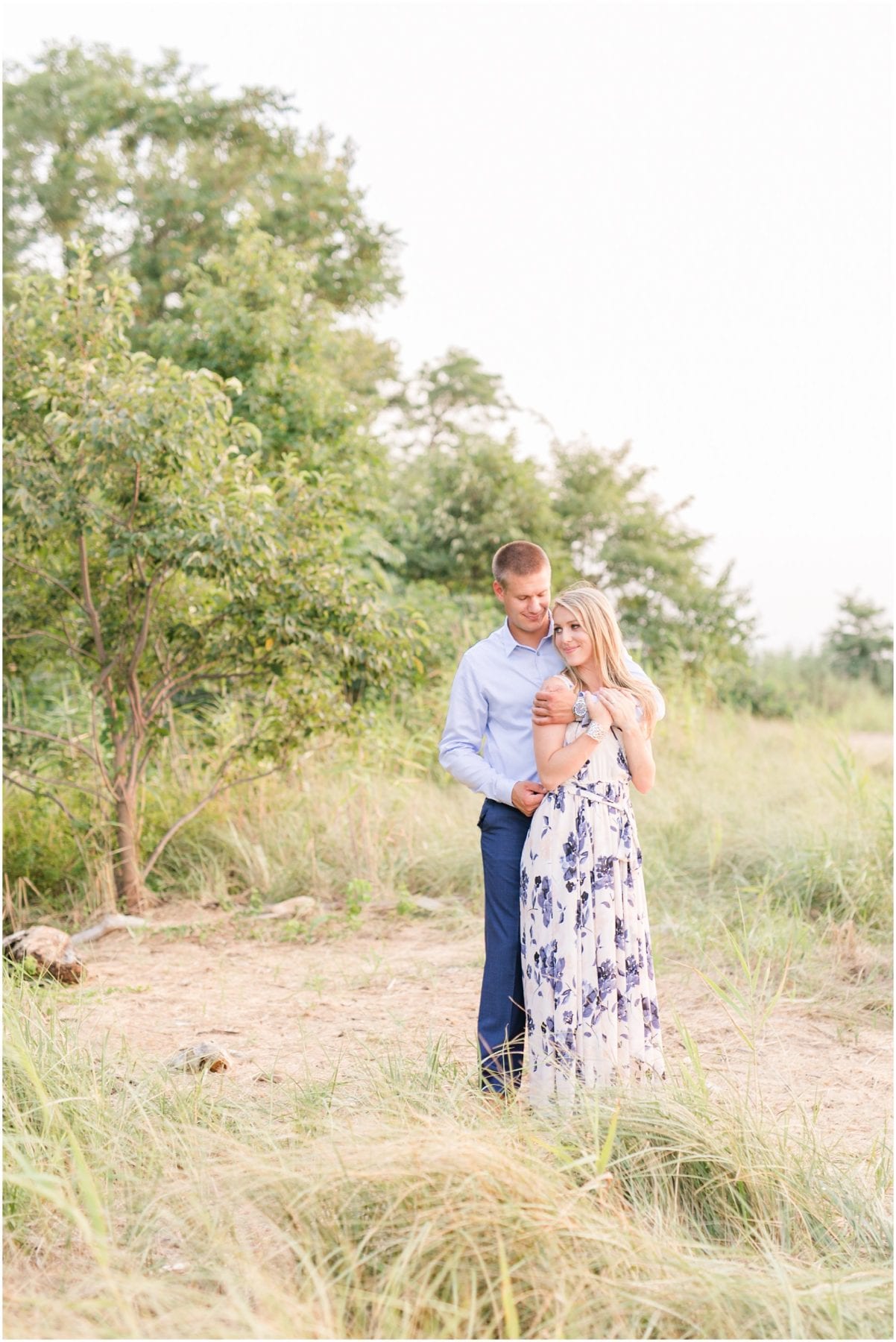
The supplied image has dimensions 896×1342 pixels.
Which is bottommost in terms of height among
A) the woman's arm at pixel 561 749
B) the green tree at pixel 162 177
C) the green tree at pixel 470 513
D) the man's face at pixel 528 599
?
the woman's arm at pixel 561 749

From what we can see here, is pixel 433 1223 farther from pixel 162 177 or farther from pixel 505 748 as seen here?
pixel 162 177

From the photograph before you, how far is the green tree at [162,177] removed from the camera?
1477 centimetres

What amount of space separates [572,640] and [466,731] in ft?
1.62

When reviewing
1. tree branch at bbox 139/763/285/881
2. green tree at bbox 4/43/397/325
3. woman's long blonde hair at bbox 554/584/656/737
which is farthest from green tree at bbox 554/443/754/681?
woman's long blonde hair at bbox 554/584/656/737

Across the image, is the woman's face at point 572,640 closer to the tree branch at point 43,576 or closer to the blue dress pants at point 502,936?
the blue dress pants at point 502,936

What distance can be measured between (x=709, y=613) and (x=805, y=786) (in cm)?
851

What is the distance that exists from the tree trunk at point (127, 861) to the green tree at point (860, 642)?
14985mm

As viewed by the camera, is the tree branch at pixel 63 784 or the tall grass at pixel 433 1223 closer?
the tall grass at pixel 433 1223

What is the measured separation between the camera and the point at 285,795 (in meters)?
7.86

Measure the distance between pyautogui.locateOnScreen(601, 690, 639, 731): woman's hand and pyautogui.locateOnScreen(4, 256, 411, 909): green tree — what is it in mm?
3037

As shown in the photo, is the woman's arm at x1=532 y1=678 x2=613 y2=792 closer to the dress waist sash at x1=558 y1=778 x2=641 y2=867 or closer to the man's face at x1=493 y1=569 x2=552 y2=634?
the dress waist sash at x1=558 y1=778 x2=641 y2=867

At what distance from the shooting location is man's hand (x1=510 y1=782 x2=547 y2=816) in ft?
11.4

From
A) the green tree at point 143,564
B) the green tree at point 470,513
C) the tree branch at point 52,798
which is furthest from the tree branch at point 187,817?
the green tree at point 470,513

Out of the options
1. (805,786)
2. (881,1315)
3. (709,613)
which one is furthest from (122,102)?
(881,1315)
